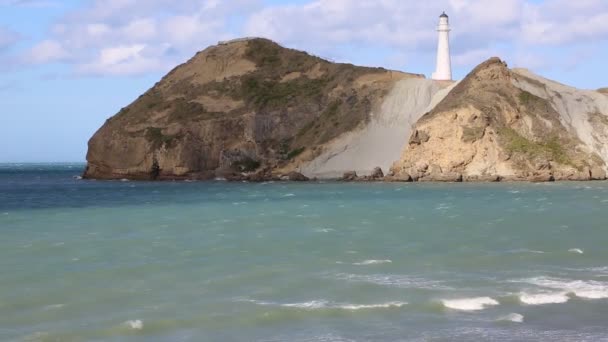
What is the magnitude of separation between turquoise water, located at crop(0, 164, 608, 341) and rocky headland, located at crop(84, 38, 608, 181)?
27561 mm

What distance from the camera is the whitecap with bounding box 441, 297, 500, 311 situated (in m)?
19.1

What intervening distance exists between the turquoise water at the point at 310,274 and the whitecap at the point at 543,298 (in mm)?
42

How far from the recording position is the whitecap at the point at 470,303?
19094mm

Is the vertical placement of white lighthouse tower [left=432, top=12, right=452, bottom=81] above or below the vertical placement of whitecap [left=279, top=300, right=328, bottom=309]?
above

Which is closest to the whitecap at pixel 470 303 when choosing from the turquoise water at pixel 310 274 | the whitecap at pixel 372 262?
the turquoise water at pixel 310 274

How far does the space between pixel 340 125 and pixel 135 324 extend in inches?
2742

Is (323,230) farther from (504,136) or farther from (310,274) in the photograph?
(504,136)

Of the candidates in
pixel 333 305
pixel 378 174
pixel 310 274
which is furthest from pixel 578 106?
pixel 333 305

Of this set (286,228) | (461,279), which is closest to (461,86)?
(286,228)

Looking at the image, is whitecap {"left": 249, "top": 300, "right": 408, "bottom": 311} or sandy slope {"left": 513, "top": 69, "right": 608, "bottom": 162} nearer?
whitecap {"left": 249, "top": 300, "right": 408, "bottom": 311}

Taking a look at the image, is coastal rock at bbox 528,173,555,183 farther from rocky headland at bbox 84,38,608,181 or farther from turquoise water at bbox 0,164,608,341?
turquoise water at bbox 0,164,608,341

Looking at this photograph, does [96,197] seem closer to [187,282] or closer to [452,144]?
[452,144]

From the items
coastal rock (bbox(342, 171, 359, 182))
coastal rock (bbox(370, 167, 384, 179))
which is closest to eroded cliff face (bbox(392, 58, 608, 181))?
coastal rock (bbox(370, 167, 384, 179))

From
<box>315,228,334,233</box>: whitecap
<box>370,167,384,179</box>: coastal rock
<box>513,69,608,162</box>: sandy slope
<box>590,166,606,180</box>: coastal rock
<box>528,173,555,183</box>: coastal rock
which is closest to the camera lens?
<box>315,228,334,233</box>: whitecap
